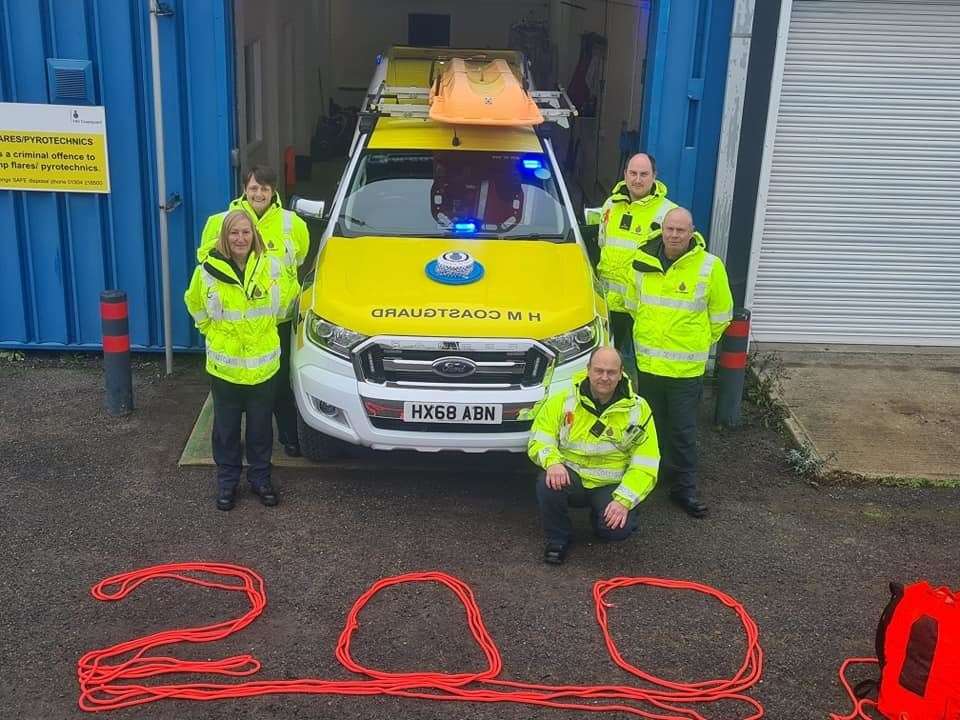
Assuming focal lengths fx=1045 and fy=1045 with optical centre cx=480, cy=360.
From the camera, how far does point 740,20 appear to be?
26.2 feet

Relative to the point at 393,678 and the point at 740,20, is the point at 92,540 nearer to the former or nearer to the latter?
the point at 393,678

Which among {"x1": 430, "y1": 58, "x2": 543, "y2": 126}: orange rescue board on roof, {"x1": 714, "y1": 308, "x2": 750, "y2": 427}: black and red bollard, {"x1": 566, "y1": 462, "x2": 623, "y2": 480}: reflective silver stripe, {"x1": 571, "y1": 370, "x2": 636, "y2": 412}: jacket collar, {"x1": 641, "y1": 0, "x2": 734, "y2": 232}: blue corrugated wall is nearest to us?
{"x1": 571, "y1": 370, "x2": 636, "y2": 412}: jacket collar

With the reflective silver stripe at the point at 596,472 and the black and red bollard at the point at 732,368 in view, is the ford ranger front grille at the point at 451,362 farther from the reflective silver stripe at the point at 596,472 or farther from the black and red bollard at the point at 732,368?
the black and red bollard at the point at 732,368


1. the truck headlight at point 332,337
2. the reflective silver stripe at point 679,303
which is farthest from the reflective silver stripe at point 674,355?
the truck headlight at point 332,337

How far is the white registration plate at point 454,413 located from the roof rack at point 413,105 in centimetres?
221

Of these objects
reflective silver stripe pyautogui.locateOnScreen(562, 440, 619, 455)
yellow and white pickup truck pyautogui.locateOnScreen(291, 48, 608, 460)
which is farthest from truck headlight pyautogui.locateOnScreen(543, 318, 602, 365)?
reflective silver stripe pyautogui.locateOnScreen(562, 440, 619, 455)

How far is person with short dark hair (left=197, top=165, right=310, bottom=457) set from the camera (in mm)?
6473

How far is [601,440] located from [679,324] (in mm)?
1071

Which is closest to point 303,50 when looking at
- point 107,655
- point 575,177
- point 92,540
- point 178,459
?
point 575,177

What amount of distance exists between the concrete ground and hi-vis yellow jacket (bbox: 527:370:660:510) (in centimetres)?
215

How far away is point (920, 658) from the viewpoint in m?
4.47

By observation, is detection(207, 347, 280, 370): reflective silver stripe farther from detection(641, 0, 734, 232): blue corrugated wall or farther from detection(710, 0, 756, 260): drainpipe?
detection(710, 0, 756, 260): drainpipe

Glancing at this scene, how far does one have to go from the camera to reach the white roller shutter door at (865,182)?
8.71m

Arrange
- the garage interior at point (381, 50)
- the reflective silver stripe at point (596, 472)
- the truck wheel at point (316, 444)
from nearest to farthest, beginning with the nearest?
the reflective silver stripe at point (596, 472)
the truck wheel at point (316, 444)
the garage interior at point (381, 50)
